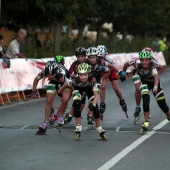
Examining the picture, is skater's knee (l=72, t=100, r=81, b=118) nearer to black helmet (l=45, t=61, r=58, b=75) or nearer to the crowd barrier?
black helmet (l=45, t=61, r=58, b=75)

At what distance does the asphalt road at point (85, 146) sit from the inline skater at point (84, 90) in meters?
0.29

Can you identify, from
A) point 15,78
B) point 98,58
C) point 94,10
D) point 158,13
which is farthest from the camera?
point 158,13

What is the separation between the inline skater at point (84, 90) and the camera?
12648 mm

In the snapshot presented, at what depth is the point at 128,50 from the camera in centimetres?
4000

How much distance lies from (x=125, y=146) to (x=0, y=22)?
1368 centimetres

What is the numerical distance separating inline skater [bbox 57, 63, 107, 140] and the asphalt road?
0.29m

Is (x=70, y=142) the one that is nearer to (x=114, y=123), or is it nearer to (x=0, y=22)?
(x=114, y=123)

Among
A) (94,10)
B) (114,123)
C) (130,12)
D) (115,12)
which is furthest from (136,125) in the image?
(130,12)

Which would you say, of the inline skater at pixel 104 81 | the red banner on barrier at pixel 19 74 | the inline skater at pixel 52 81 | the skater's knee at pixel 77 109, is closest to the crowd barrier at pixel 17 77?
the red banner on barrier at pixel 19 74

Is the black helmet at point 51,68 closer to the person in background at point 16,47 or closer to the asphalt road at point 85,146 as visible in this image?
the asphalt road at point 85,146

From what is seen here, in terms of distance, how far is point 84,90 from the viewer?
1305 centimetres

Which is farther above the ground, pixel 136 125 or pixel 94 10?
pixel 94 10

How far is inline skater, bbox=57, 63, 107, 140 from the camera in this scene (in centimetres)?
1265

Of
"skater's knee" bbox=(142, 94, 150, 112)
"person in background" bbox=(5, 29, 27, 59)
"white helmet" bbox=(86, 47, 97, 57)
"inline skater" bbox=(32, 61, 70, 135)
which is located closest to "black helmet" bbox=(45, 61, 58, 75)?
"inline skater" bbox=(32, 61, 70, 135)
